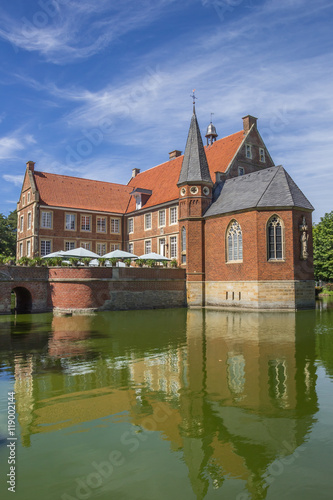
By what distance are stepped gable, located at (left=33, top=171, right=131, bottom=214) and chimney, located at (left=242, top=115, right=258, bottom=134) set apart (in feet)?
48.3

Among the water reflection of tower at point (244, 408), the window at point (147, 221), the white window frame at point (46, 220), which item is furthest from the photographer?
the window at point (147, 221)

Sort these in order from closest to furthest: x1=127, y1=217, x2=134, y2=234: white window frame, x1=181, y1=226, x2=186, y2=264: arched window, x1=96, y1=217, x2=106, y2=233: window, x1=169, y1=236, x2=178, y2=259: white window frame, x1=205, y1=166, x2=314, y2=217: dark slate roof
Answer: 1. x1=205, y1=166, x2=314, y2=217: dark slate roof
2. x1=181, y1=226, x2=186, y2=264: arched window
3. x1=169, y1=236, x2=178, y2=259: white window frame
4. x1=96, y1=217, x2=106, y2=233: window
5. x1=127, y1=217, x2=134, y2=234: white window frame

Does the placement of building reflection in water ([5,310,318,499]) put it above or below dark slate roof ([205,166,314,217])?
below

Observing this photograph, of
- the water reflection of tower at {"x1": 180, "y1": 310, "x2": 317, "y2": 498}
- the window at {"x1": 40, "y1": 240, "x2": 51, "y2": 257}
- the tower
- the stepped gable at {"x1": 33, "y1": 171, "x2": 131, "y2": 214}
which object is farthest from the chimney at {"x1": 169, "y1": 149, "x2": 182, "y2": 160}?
the water reflection of tower at {"x1": 180, "y1": 310, "x2": 317, "y2": 498}

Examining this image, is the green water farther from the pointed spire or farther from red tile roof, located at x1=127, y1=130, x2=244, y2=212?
red tile roof, located at x1=127, y1=130, x2=244, y2=212

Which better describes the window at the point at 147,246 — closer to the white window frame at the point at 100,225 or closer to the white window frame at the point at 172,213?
the white window frame at the point at 172,213

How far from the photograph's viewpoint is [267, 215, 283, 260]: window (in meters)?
26.2

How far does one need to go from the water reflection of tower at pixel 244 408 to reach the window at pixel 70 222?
88.0ft

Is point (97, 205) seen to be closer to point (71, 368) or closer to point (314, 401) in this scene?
point (71, 368)

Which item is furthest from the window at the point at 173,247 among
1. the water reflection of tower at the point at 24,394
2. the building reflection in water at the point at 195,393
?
the water reflection of tower at the point at 24,394

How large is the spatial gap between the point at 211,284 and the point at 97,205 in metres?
16.2

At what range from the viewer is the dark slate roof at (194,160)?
101 feet

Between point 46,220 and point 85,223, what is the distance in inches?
151

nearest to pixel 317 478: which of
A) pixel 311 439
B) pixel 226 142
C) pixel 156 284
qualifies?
pixel 311 439
